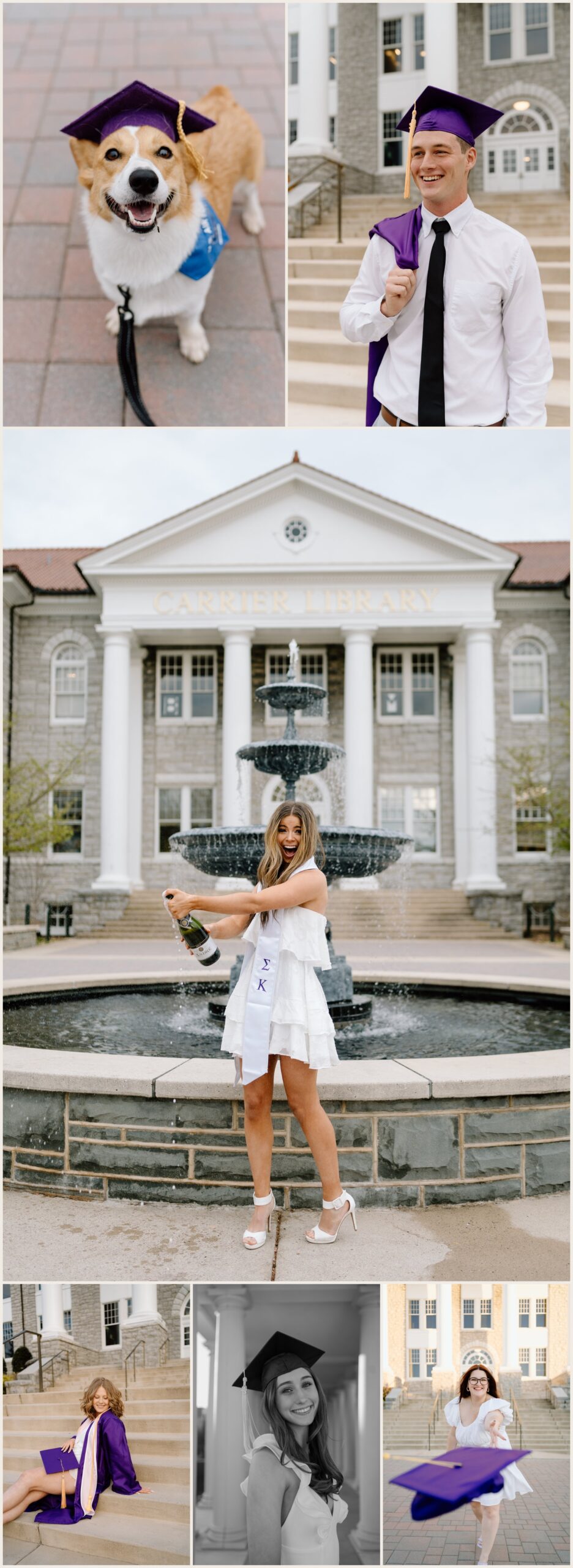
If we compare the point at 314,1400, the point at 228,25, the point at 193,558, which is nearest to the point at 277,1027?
the point at 314,1400

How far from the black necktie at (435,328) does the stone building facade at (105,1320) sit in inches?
119

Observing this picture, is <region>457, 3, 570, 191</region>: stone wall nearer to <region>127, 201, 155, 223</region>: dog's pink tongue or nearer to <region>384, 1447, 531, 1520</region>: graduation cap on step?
<region>127, 201, 155, 223</region>: dog's pink tongue

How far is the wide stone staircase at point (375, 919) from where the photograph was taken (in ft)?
48.7

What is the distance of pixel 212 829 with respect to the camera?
15.3 ft

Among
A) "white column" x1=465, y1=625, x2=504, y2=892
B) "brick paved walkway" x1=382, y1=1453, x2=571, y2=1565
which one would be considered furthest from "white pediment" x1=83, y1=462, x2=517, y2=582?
"brick paved walkway" x1=382, y1=1453, x2=571, y2=1565

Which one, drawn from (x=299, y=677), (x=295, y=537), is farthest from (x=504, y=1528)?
(x=299, y=677)

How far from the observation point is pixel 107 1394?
2.70 metres

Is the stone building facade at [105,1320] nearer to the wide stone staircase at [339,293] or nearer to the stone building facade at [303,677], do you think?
the wide stone staircase at [339,293]

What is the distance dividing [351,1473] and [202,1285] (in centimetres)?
66

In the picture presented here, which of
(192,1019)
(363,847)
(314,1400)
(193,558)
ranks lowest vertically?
(314,1400)

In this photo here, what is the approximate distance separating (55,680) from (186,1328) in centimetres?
1693

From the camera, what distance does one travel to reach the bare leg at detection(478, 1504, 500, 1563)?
97.7 inches

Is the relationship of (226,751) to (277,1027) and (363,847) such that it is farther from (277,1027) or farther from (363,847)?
(277,1027)

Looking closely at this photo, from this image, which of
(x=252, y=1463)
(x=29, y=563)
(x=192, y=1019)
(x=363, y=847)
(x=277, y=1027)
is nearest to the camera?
(x=252, y=1463)
